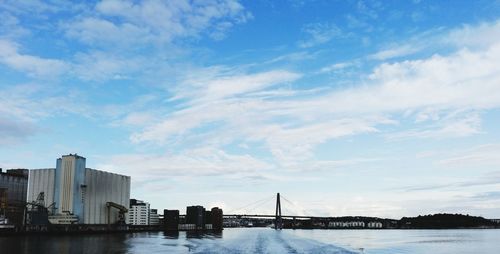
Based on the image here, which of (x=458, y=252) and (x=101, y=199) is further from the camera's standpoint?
(x=101, y=199)

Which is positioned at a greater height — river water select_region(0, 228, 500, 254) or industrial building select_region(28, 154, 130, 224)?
industrial building select_region(28, 154, 130, 224)

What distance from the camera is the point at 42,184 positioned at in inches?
6407

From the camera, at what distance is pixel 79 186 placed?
516 feet

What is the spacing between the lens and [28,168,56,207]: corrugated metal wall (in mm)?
160625

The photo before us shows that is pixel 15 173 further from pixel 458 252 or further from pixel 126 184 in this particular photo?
pixel 458 252

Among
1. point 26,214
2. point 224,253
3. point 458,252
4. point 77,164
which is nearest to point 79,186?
point 77,164

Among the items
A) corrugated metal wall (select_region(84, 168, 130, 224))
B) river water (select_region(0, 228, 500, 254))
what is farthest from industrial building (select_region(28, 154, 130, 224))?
river water (select_region(0, 228, 500, 254))

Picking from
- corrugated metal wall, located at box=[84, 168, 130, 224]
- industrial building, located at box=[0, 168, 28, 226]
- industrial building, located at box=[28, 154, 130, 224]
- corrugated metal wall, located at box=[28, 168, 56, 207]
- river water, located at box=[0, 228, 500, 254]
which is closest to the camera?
river water, located at box=[0, 228, 500, 254]

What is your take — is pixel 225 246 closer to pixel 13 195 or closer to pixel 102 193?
pixel 102 193

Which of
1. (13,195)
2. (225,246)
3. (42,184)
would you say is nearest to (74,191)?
(42,184)

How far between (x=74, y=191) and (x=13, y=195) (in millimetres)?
40471

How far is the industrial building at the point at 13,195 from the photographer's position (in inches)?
6078

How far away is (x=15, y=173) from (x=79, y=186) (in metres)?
46.3

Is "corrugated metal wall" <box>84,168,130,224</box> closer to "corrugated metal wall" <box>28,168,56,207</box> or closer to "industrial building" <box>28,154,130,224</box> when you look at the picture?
"industrial building" <box>28,154,130,224</box>
